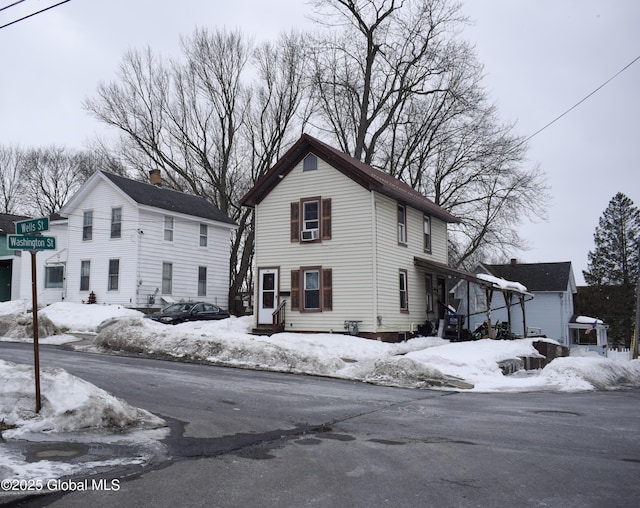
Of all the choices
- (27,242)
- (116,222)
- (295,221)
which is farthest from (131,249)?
(27,242)

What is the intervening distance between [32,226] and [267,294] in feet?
54.7

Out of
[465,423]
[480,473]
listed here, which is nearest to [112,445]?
[480,473]

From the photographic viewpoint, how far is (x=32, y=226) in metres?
8.24

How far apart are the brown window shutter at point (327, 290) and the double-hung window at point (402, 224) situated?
388 centimetres

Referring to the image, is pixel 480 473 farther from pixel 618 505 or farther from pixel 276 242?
pixel 276 242

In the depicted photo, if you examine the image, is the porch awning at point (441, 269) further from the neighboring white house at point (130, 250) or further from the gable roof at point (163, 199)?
the gable roof at point (163, 199)

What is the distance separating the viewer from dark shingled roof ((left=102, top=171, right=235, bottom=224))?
102 feet

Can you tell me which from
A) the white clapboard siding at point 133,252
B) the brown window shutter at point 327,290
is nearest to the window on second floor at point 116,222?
the white clapboard siding at point 133,252

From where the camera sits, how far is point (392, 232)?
24.2 meters

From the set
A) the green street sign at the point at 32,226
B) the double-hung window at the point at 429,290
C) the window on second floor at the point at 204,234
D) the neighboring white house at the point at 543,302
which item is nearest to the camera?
the green street sign at the point at 32,226

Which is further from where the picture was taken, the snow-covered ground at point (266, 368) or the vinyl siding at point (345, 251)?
the vinyl siding at point (345, 251)

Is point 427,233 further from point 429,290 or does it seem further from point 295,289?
point 295,289

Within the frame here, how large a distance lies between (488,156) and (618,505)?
35.4 m

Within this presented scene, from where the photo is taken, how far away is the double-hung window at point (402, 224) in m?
25.3
